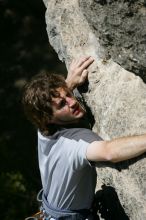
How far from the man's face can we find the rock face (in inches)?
6.5

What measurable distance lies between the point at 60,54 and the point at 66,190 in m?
1.08

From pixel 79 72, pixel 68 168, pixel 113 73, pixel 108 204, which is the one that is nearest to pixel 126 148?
pixel 68 168

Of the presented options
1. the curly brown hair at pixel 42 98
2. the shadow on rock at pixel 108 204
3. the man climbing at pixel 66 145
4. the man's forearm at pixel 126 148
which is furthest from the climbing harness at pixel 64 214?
the man's forearm at pixel 126 148

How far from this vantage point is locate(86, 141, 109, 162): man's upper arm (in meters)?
2.73

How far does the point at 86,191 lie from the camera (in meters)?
3.26

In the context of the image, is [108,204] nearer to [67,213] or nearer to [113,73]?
[67,213]

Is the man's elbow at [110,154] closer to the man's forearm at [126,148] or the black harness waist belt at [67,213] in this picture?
the man's forearm at [126,148]

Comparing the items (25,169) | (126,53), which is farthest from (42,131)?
(25,169)

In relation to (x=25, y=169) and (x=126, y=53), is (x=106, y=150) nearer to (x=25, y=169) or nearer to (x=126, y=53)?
(x=126, y=53)

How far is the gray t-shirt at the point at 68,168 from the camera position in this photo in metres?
2.93

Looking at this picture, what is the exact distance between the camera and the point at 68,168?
3031 millimetres

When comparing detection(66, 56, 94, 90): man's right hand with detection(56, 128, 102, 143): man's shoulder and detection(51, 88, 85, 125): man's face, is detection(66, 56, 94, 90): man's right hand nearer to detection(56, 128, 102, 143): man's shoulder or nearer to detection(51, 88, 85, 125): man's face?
detection(51, 88, 85, 125): man's face

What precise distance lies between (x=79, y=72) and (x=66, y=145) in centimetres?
54

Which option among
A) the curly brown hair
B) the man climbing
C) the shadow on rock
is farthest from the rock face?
the curly brown hair
